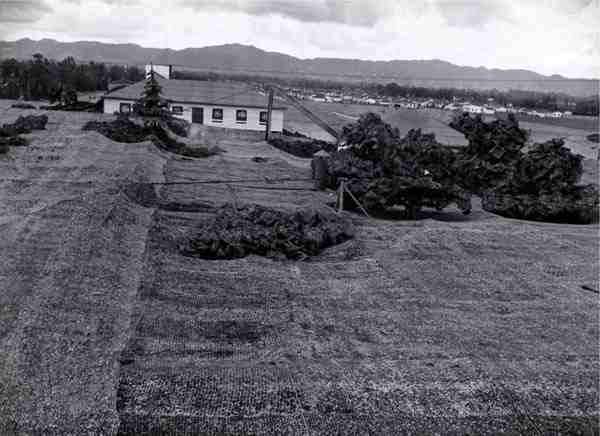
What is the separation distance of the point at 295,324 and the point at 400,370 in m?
2.52

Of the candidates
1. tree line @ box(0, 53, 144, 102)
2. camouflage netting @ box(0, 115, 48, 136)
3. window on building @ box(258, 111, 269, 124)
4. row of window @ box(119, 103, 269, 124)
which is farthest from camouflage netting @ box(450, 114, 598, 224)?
tree line @ box(0, 53, 144, 102)

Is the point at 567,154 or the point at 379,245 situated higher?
the point at 567,154

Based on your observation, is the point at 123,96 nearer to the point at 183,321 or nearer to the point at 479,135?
the point at 479,135

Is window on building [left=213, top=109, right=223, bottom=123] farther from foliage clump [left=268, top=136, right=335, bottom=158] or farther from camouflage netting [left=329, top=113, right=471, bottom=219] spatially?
camouflage netting [left=329, top=113, right=471, bottom=219]

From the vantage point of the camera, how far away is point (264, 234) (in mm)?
17188

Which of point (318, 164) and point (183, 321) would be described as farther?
point (318, 164)

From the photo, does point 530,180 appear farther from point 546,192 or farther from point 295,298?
point 295,298

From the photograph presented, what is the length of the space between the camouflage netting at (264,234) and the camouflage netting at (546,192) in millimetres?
9878

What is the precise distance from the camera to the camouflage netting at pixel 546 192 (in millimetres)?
25453

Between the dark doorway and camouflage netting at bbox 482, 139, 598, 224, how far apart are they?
2880 cm

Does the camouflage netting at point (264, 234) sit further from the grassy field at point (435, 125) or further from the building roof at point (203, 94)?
the building roof at point (203, 94)

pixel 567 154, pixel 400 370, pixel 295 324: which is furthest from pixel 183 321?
pixel 567 154

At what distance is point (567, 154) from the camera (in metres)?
27.8

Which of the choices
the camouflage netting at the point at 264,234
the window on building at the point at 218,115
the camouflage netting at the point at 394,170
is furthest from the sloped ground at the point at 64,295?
the window on building at the point at 218,115
